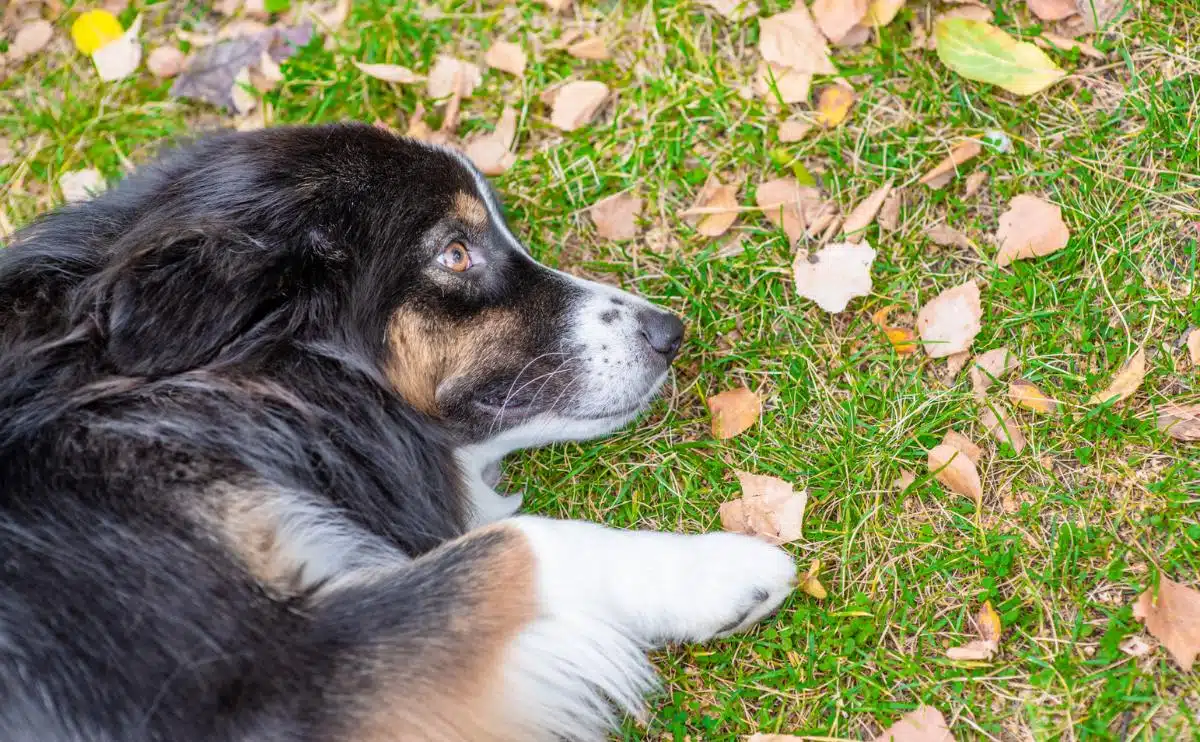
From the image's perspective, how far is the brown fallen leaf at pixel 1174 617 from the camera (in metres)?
2.69

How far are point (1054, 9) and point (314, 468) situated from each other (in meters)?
3.18

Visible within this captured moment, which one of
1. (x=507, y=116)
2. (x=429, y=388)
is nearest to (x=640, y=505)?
(x=429, y=388)

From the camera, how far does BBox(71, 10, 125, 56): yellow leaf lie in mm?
4723

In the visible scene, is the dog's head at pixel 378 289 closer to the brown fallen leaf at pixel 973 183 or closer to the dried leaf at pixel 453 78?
the dried leaf at pixel 453 78

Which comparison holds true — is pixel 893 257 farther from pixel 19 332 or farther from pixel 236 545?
pixel 19 332

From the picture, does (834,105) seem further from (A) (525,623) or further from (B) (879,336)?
(A) (525,623)

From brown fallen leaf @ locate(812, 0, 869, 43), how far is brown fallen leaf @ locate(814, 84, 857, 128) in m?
0.22

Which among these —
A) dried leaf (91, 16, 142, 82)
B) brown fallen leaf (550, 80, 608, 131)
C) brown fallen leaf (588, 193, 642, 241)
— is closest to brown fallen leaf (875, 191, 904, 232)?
brown fallen leaf (588, 193, 642, 241)

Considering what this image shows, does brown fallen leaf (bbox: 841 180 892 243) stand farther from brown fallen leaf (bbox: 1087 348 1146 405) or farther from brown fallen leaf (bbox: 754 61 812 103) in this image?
brown fallen leaf (bbox: 1087 348 1146 405)

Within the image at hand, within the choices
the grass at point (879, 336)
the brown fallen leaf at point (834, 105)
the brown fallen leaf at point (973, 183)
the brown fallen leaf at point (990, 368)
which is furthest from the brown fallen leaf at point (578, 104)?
the brown fallen leaf at point (990, 368)

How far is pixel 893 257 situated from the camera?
3.63 meters

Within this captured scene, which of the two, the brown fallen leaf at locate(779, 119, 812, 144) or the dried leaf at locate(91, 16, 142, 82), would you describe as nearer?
the brown fallen leaf at locate(779, 119, 812, 144)

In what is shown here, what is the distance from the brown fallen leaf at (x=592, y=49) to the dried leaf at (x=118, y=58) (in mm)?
2150

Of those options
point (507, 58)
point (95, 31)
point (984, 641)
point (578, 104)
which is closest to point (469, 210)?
point (578, 104)
